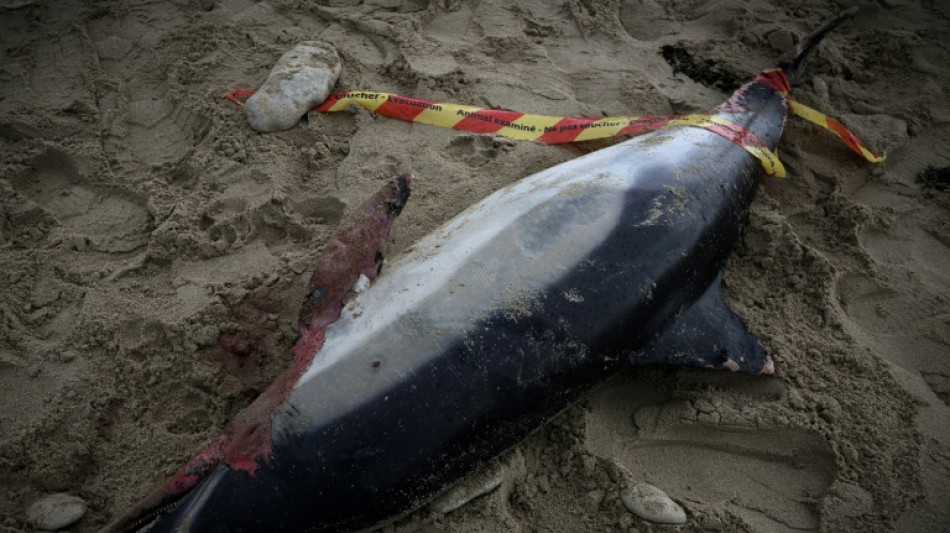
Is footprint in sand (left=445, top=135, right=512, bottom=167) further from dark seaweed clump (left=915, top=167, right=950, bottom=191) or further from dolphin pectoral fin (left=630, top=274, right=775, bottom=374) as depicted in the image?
dark seaweed clump (left=915, top=167, right=950, bottom=191)

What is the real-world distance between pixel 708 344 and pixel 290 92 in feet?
8.15

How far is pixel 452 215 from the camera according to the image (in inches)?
107

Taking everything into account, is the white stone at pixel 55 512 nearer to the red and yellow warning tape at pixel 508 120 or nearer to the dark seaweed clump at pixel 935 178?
the red and yellow warning tape at pixel 508 120

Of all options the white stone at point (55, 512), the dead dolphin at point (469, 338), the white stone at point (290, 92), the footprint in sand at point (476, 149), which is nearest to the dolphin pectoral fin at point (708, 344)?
the dead dolphin at point (469, 338)

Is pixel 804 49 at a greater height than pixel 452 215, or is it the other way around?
pixel 804 49

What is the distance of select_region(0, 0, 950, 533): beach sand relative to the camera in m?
2.07

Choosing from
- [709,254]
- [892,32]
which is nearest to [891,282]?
[709,254]

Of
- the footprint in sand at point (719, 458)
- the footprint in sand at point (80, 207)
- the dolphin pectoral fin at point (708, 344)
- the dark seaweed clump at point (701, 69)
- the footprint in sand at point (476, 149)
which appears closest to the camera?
the footprint in sand at point (719, 458)

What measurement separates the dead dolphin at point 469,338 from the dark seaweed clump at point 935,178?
1.37 metres

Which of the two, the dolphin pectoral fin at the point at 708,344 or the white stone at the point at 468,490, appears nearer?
the white stone at the point at 468,490

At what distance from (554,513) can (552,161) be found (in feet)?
5.83

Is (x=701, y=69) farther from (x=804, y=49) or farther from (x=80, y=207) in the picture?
(x=80, y=207)

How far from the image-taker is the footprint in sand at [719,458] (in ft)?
6.69

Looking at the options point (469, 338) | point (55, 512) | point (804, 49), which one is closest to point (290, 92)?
point (469, 338)
